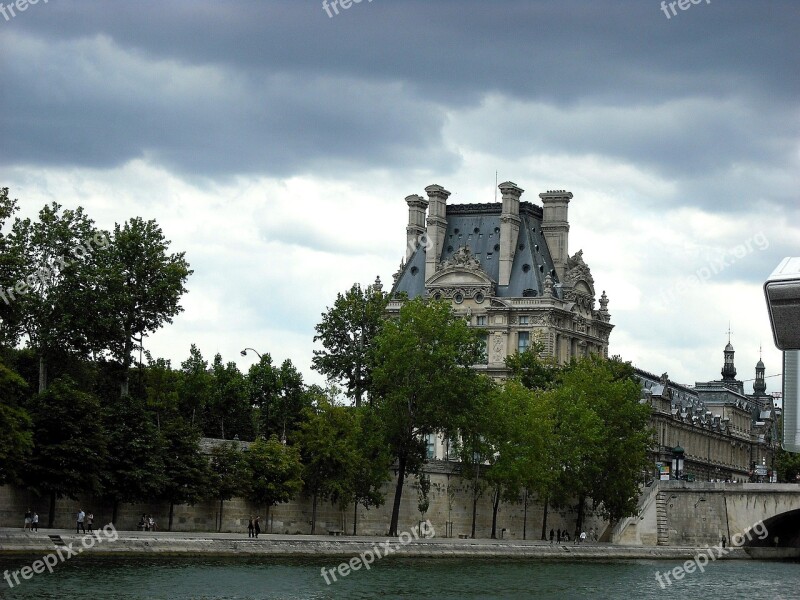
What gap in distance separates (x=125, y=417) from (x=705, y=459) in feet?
377

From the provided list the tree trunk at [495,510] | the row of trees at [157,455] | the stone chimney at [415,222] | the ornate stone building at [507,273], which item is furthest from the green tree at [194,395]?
the stone chimney at [415,222]

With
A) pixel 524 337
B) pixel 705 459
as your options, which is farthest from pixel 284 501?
pixel 705 459

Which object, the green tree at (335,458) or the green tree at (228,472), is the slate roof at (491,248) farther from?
the green tree at (228,472)

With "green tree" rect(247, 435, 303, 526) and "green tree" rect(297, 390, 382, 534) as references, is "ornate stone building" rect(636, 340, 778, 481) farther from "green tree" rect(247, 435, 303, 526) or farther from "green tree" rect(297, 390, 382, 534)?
"green tree" rect(247, 435, 303, 526)

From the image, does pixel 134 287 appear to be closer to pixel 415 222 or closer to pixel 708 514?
pixel 708 514

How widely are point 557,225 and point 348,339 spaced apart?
4552cm

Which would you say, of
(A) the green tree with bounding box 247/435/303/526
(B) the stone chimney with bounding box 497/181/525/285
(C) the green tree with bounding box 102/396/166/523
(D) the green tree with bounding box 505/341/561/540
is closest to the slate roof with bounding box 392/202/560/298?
(B) the stone chimney with bounding box 497/181/525/285

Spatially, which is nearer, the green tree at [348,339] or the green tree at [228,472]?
the green tree at [228,472]

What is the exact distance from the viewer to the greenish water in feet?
139

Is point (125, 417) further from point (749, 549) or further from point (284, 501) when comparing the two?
point (749, 549)

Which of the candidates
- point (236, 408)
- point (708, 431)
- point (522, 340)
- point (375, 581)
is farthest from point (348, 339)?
point (708, 431)

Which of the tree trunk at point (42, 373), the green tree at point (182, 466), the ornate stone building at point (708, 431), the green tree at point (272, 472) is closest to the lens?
the green tree at point (182, 466)

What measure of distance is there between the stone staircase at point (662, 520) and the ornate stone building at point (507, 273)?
119 ft

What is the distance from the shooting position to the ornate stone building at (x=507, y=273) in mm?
137625
